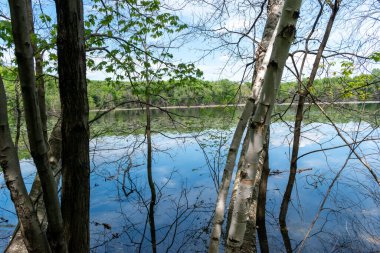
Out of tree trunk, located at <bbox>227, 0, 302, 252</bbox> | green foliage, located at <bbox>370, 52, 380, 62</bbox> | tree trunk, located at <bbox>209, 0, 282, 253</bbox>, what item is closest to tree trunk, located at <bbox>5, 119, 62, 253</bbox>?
tree trunk, located at <bbox>209, 0, 282, 253</bbox>

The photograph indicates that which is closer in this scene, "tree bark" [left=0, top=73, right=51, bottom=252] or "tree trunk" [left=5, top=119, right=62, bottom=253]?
"tree bark" [left=0, top=73, right=51, bottom=252]

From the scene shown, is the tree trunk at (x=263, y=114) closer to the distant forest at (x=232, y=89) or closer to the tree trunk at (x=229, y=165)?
the tree trunk at (x=229, y=165)

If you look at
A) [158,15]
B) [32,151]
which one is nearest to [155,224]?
[158,15]

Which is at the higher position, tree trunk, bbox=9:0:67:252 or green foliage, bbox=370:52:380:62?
green foliage, bbox=370:52:380:62

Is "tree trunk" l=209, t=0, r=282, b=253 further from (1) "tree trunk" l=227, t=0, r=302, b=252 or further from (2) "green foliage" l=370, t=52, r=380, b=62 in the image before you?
(2) "green foliage" l=370, t=52, r=380, b=62

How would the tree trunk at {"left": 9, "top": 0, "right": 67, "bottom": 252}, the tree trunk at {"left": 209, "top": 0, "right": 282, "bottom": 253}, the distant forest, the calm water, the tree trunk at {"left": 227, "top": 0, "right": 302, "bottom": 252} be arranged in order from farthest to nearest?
the calm water, the distant forest, the tree trunk at {"left": 209, "top": 0, "right": 282, "bottom": 253}, the tree trunk at {"left": 9, "top": 0, "right": 67, "bottom": 252}, the tree trunk at {"left": 227, "top": 0, "right": 302, "bottom": 252}

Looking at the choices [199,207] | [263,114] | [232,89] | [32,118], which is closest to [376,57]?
[232,89]

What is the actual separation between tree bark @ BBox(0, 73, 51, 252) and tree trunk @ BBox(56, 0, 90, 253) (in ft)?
0.68

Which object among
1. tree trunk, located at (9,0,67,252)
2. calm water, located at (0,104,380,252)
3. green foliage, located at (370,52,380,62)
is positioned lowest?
calm water, located at (0,104,380,252)

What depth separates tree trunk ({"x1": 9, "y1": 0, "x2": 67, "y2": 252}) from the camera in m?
1.47

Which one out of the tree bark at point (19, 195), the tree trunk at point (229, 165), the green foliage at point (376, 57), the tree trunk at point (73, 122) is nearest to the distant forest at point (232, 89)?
the green foliage at point (376, 57)

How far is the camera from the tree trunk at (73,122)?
1839mm

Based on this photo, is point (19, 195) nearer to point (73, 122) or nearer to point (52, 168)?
point (73, 122)

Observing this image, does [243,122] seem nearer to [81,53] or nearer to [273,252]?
[81,53]
